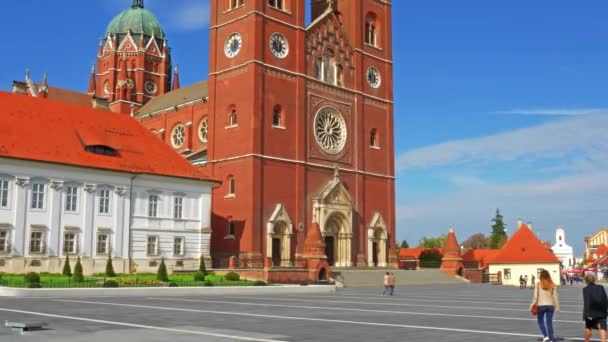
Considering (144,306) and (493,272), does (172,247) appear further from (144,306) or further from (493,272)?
(493,272)

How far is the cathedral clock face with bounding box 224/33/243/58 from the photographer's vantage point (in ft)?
179

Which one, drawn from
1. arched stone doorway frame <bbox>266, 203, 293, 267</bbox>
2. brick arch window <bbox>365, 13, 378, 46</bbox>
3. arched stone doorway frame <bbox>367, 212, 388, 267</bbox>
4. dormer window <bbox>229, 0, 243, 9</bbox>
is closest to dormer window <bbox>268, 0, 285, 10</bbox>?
dormer window <bbox>229, 0, 243, 9</bbox>

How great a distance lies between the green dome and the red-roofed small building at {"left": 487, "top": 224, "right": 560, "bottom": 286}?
55.5 m

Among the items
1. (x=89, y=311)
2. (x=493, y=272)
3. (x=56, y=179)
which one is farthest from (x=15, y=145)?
(x=493, y=272)

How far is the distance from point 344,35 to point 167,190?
24.2 metres

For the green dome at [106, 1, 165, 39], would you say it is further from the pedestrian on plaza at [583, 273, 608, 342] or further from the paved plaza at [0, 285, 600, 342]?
the pedestrian on plaza at [583, 273, 608, 342]

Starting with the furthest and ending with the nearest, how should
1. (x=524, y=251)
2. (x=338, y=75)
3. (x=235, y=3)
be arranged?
(x=524, y=251) < (x=338, y=75) < (x=235, y=3)

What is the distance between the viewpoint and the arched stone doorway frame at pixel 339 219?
5622 cm

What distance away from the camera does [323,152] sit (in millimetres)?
57969

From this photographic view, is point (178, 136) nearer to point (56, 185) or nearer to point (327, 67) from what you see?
point (327, 67)

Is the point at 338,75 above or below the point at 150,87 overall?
below

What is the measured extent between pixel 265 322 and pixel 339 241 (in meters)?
39.6

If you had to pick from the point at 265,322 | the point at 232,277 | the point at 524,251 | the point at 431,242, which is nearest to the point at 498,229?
the point at 431,242

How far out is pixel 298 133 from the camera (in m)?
55.3
